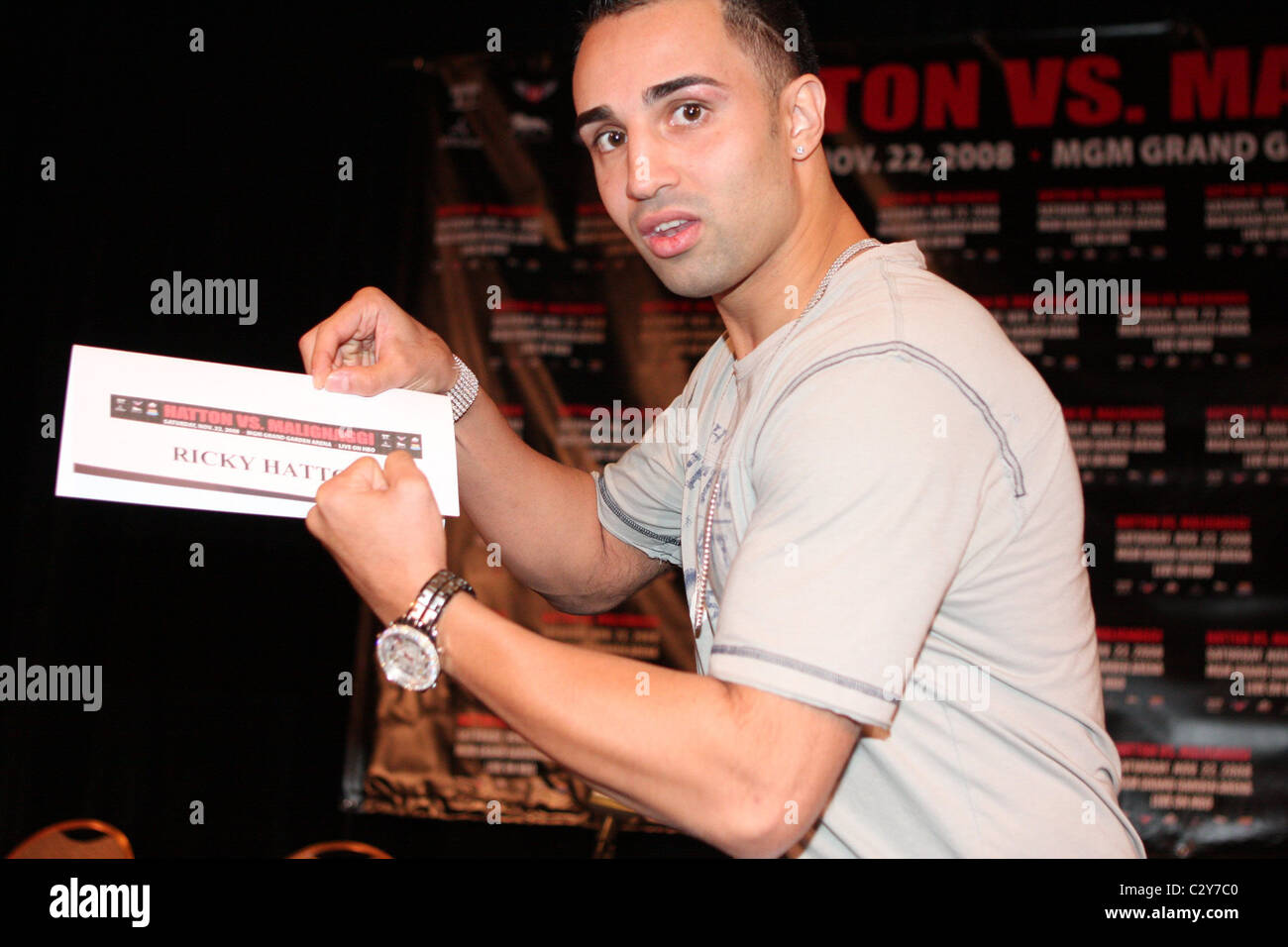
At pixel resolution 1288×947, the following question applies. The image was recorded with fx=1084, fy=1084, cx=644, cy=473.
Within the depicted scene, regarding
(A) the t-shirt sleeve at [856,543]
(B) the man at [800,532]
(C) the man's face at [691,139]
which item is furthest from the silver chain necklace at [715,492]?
(A) the t-shirt sleeve at [856,543]

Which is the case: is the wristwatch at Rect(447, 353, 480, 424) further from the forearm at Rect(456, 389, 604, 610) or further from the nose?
the nose

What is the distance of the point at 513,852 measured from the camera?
3.44m

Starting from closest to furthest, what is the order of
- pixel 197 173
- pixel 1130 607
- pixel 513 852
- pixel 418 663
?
pixel 418 663, pixel 1130 607, pixel 513 852, pixel 197 173

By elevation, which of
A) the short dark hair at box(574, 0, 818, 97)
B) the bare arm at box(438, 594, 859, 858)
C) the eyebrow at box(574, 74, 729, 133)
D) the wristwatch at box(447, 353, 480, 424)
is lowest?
the bare arm at box(438, 594, 859, 858)

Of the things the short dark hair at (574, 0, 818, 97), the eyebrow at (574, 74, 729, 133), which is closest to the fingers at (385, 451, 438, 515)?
the eyebrow at (574, 74, 729, 133)

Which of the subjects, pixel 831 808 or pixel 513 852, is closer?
pixel 831 808

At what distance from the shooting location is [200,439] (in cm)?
135

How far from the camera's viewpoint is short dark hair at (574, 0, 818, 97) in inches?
58.9

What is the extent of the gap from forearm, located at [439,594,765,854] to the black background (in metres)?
2.44

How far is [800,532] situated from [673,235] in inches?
22.5

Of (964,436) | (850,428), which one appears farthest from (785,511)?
(964,436)

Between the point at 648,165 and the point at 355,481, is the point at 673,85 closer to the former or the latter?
the point at 648,165

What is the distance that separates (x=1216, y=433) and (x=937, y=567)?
240 cm

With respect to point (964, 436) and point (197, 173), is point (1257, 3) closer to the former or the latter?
point (964, 436)
